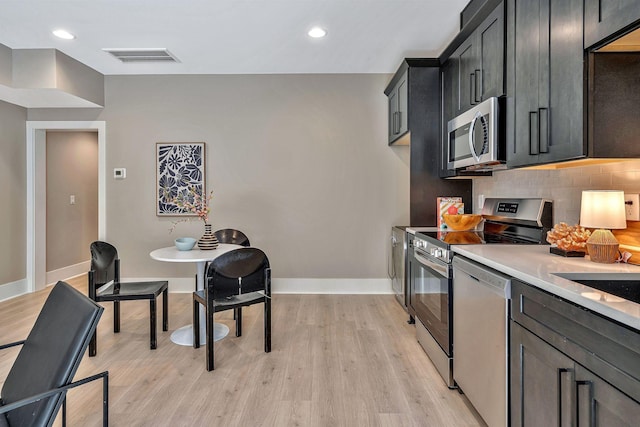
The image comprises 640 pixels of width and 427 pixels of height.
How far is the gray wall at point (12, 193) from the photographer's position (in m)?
4.16

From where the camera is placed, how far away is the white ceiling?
2.82 metres

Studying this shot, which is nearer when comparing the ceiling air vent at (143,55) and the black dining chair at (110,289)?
the black dining chair at (110,289)

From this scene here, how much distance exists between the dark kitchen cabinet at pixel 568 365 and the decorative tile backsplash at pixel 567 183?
2.75ft

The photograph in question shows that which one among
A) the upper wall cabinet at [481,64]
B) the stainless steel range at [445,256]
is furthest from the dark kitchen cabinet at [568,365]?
the upper wall cabinet at [481,64]

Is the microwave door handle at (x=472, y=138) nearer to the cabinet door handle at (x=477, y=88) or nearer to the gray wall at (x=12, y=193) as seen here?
the cabinet door handle at (x=477, y=88)

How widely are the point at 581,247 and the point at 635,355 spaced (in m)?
0.93

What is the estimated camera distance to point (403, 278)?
11.7 ft

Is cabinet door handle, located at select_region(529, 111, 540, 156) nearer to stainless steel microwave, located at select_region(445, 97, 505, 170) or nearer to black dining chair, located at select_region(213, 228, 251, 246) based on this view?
stainless steel microwave, located at select_region(445, 97, 505, 170)

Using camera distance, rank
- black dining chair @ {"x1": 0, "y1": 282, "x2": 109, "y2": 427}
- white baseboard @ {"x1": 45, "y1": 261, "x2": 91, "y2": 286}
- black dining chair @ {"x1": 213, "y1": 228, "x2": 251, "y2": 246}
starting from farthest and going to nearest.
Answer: white baseboard @ {"x1": 45, "y1": 261, "x2": 91, "y2": 286} < black dining chair @ {"x1": 213, "y1": 228, "x2": 251, "y2": 246} < black dining chair @ {"x1": 0, "y1": 282, "x2": 109, "y2": 427}

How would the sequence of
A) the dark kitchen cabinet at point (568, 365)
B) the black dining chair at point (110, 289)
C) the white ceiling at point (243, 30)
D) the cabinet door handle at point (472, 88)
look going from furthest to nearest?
the white ceiling at point (243, 30)
the black dining chair at point (110, 289)
the cabinet door handle at point (472, 88)
the dark kitchen cabinet at point (568, 365)

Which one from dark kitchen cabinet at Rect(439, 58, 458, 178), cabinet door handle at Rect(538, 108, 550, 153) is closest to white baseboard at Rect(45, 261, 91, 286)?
dark kitchen cabinet at Rect(439, 58, 458, 178)

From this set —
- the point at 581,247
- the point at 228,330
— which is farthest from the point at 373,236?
the point at 581,247

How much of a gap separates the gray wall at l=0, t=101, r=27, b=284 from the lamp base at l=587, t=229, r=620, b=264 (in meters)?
5.46

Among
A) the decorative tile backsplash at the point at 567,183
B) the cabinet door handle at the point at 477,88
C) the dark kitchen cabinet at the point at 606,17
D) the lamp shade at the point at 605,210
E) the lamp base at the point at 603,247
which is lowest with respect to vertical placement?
the lamp base at the point at 603,247
